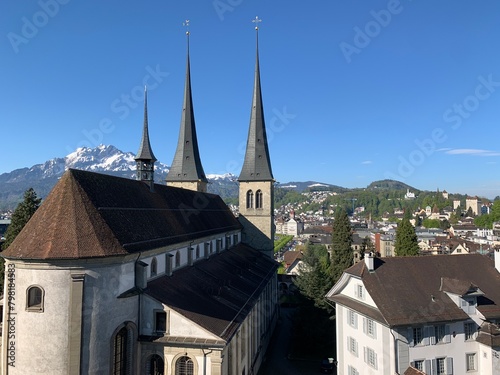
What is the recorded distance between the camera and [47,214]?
1933 cm

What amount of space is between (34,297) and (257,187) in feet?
113

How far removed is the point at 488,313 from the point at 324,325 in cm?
1474

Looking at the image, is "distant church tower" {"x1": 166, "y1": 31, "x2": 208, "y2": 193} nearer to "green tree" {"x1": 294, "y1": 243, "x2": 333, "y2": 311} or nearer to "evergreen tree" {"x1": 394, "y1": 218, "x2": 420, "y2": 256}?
"green tree" {"x1": 294, "y1": 243, "x2": 333, "y2": 311}

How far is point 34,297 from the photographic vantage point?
1830 cm

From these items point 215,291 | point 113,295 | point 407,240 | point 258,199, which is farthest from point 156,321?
point 407,240

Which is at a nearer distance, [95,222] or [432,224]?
[95,222]

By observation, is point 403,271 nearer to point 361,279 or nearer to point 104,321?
point 361,279

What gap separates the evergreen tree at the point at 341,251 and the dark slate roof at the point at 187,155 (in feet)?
60.4

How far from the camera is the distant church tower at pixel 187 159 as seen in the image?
4884cm

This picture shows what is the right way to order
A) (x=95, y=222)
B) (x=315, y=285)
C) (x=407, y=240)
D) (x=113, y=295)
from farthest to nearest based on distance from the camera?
1. (x=407, y=240)
2. (x=315, y=285)
3. (x=95, y=222)
4. (x=113, y=295)

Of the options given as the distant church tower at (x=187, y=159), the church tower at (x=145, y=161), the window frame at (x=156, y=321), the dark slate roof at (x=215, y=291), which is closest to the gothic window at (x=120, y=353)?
the window frame at (x=156, y=321)

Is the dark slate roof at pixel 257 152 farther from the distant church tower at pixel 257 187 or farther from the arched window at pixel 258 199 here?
the arched window at pixel 258 199

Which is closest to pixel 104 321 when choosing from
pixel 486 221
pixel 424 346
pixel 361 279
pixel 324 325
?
pixel 361 279

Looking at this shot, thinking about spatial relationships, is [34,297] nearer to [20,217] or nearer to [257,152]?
[20,217]
